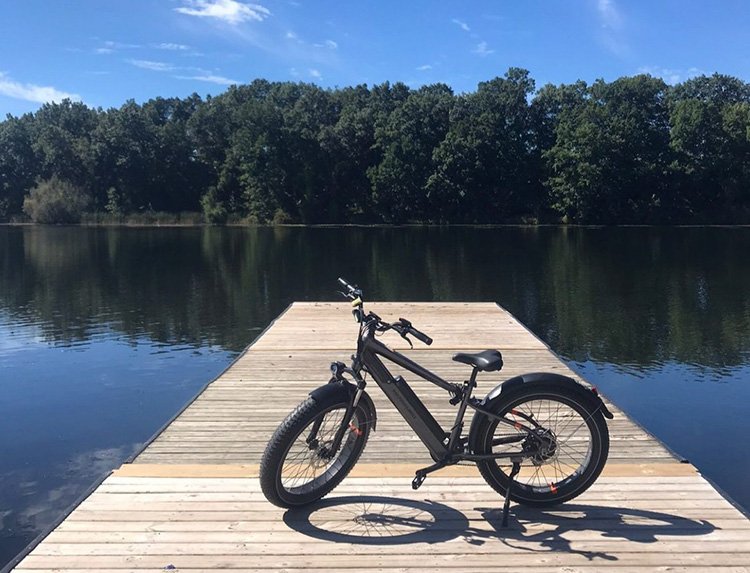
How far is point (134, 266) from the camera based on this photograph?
24.6m

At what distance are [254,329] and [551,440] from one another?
9963 millimetres

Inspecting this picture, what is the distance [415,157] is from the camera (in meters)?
57.5

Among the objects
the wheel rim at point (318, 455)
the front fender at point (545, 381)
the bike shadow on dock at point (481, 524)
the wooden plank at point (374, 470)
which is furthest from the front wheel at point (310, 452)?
the front fender at point (545, 381)

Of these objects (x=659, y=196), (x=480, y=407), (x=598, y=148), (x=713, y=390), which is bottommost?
(x=713, y=390)

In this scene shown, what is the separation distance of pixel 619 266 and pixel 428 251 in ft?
30.1

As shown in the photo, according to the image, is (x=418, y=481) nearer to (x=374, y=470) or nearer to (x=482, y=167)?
(x=374, y=470)

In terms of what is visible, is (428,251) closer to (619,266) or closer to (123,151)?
(619,266)

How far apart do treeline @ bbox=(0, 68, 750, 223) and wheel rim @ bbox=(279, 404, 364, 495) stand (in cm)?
5384

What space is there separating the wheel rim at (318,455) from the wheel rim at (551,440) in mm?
727

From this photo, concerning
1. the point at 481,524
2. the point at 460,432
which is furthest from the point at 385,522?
the point at 460,432

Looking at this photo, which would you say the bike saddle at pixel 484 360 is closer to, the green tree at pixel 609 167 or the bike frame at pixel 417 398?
the bike frame at pixel 417 398

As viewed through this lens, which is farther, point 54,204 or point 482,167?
point 54,204

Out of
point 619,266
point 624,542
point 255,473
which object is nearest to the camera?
point 624,542

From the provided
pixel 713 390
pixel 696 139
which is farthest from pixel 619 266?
pixel 696 139
